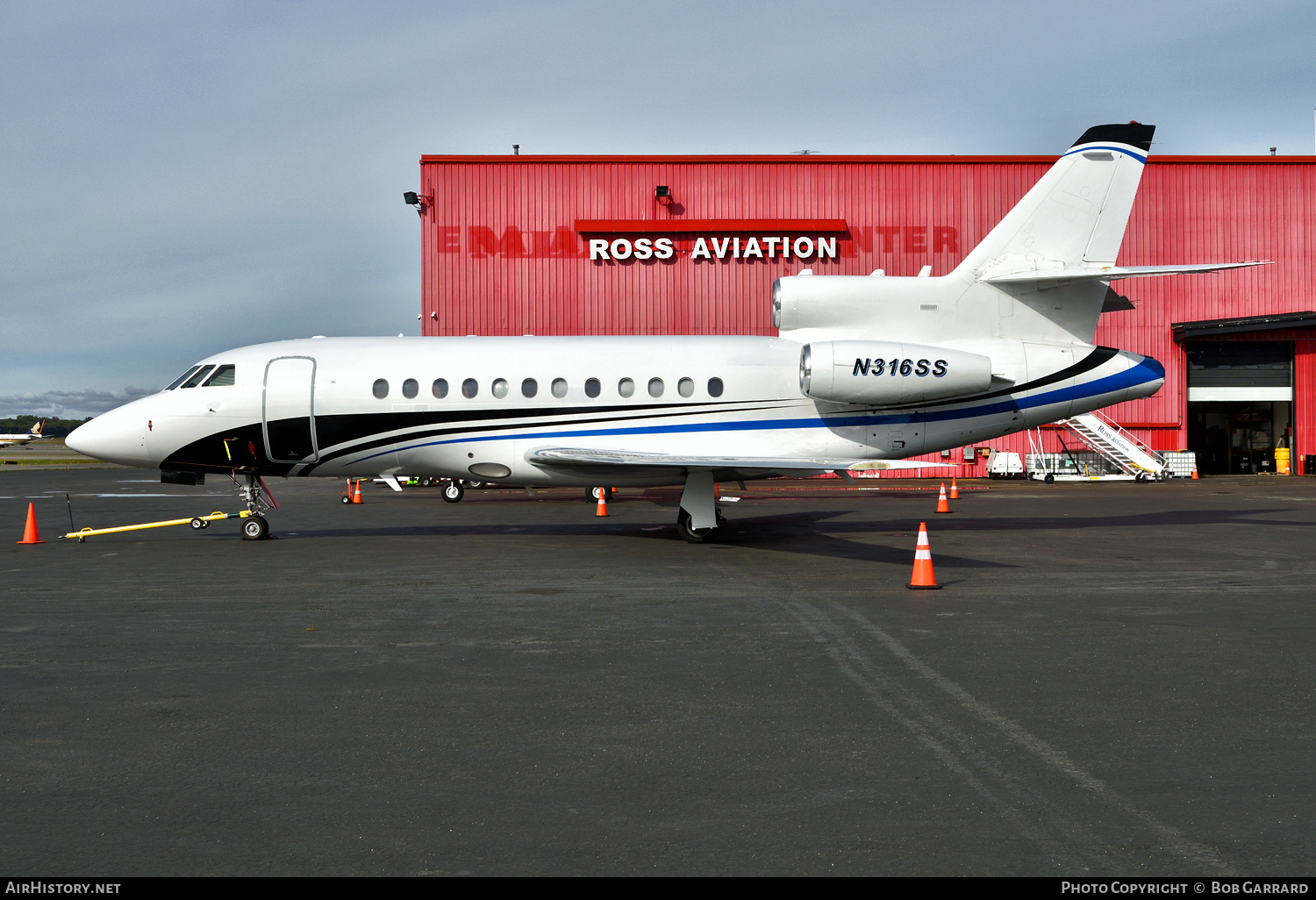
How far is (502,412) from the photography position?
629 inches

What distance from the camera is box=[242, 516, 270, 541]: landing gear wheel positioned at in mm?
16406

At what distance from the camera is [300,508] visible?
2491 cm

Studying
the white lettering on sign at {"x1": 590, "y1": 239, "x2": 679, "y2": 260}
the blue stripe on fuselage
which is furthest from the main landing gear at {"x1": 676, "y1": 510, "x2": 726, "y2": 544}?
the white lettering on sign at {"x1": 590, "y1": 239, "x2": 679, "y2": 260}

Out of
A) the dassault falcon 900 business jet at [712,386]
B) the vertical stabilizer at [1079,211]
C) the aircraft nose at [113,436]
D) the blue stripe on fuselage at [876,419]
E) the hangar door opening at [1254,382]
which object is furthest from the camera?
the hangar door opening at [1254,382]

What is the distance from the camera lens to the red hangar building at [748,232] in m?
35.8

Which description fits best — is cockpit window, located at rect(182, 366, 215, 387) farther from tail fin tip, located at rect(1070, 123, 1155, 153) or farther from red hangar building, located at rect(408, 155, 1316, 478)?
→ red hangar building, located at rect(408, 155, 1316, 478)

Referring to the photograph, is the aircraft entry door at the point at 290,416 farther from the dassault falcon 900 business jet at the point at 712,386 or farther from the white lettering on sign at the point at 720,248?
the white lettering on sign at the point at 720,248

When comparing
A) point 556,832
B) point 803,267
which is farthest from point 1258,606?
point 803,267

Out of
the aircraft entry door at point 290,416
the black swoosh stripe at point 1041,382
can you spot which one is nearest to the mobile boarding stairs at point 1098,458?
the black swoosh stripe at point 1041,382

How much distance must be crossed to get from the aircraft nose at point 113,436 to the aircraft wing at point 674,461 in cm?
628

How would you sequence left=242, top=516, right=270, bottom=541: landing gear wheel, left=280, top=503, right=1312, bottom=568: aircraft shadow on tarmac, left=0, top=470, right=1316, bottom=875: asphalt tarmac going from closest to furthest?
left=0, top=470, right=1316, bottom=875: asphalt tarmac, left=280, top=503, right=1312, bottom=568: aircraft shadow on tarmac, left=242, top=516, right=270, bottom=541: landing gear wheel

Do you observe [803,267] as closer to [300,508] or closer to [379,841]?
[300,508]

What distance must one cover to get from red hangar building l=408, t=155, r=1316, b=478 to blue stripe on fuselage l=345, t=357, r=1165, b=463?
19242 millimetres

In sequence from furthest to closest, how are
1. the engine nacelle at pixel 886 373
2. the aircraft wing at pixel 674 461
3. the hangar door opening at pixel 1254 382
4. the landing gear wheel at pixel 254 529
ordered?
1. the hangar door opening at pixel 1254 382
2. the landing gear wheel at pixel 254 529
3. the engine nacelle at pixel 886 373
4. the aircraft wing at pixel 674 461
